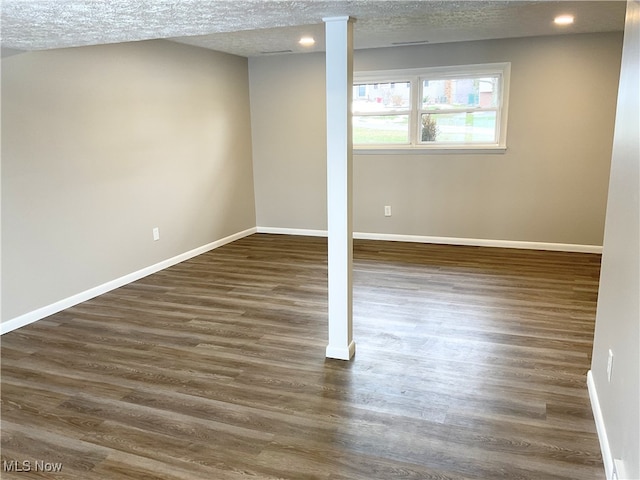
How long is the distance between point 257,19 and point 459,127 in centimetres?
371

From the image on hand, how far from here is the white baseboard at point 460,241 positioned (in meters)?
5.66

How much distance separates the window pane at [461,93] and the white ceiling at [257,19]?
0.73 meters

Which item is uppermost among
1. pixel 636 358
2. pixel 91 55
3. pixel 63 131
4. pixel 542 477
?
pixel 91 55

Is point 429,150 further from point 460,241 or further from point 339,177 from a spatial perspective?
point 339,177

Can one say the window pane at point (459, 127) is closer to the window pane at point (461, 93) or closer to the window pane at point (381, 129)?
the window pane at point (461, 93)

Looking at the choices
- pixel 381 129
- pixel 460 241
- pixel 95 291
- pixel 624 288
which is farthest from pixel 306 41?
pixel 624 288

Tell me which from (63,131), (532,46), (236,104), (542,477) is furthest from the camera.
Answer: (236,104)

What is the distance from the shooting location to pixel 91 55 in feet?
13.8

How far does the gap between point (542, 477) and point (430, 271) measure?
300cm

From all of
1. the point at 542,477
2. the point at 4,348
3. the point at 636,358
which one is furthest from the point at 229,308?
the point at 636,358

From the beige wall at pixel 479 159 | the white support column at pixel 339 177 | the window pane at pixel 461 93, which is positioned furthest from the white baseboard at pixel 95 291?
the window pane at pixel 461 93

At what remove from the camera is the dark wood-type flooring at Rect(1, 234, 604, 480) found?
87.0 inches

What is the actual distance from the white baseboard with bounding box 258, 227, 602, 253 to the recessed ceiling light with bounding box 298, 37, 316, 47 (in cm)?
238

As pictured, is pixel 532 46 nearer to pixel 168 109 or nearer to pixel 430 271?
pixel 430 271
